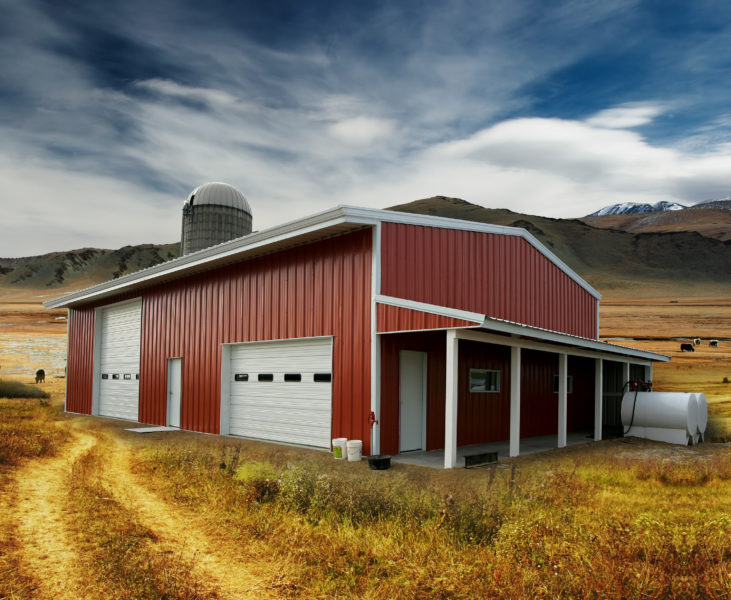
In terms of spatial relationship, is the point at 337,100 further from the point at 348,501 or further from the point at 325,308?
the point at 348,501

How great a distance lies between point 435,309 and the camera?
390 inches

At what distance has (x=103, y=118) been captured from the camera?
693 inches

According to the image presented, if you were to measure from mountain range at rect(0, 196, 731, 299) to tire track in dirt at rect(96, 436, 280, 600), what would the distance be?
85.3 meters

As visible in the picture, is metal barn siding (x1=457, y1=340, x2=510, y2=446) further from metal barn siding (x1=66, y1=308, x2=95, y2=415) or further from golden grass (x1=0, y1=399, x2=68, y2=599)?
metal barn siding (x1=66, y1=308, x2=95, y2=415)

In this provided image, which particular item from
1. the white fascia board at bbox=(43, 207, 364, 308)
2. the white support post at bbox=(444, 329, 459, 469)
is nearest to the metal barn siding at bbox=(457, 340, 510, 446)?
the white support post at bbox=(444, 329, 459, 469)

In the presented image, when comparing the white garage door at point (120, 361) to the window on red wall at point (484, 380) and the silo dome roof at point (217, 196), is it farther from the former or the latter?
the window on red wall at point (484, 380)

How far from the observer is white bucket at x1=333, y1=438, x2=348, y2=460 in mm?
10914

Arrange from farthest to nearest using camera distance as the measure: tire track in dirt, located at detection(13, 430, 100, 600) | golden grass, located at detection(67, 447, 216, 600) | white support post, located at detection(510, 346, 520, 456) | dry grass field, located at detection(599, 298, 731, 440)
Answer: dry grass field, located at detection(599, 298, 731, 440)
white support post, located at detection(510, 346, 520, 456)
tire track in dirt, located at detection(13, 430, 100, 600)
golden grass, located at detection(67, 447, 216, 600)

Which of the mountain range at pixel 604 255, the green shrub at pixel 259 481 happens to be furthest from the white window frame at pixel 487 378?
the mountain range at pixel 604 255

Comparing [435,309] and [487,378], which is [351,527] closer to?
[435,309]

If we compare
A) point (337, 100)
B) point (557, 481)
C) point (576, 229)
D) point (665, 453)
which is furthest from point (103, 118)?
point (576, 229)

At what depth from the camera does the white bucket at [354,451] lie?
34.9ft

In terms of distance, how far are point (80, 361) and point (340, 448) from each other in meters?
15.4

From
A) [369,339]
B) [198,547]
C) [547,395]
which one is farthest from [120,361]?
[198,547]
